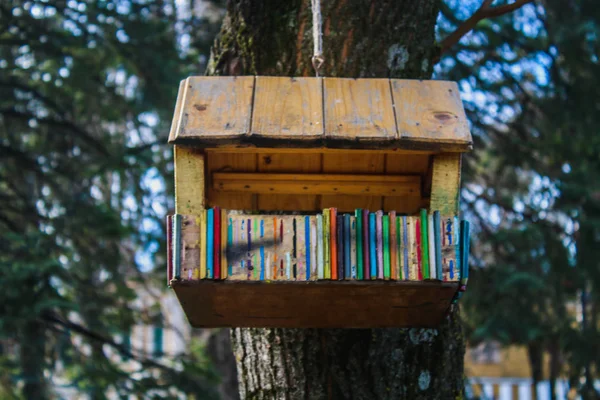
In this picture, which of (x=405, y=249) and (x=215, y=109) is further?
(x=215, y=109)

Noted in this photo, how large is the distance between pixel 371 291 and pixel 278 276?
0.79ft

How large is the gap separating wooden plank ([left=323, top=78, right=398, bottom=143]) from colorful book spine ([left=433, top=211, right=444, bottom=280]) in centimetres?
23

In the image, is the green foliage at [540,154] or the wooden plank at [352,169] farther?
the green foliage at [540,154]

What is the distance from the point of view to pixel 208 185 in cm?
225

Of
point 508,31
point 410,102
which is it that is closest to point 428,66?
point 410,102

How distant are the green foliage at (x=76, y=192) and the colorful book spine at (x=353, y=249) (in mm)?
3991

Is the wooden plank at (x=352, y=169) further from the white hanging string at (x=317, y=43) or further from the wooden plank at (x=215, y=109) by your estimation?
the wooden plank at (x=215, y=109)

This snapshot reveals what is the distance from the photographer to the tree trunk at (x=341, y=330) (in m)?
2.40

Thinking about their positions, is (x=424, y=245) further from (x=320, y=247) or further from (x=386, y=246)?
(x=320, y=247)

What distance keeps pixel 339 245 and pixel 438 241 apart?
0.80 ft

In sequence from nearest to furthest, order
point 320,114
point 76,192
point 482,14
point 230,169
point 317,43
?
point 320,114
point 317,43
point 230,169
point 482,14
point 76,192

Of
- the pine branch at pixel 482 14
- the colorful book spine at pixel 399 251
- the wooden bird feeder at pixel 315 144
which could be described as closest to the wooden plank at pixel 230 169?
the wooden bird feeder at pixel 315 144

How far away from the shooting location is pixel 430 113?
1.96 m

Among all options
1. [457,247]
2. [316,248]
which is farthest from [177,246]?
[457,247]
